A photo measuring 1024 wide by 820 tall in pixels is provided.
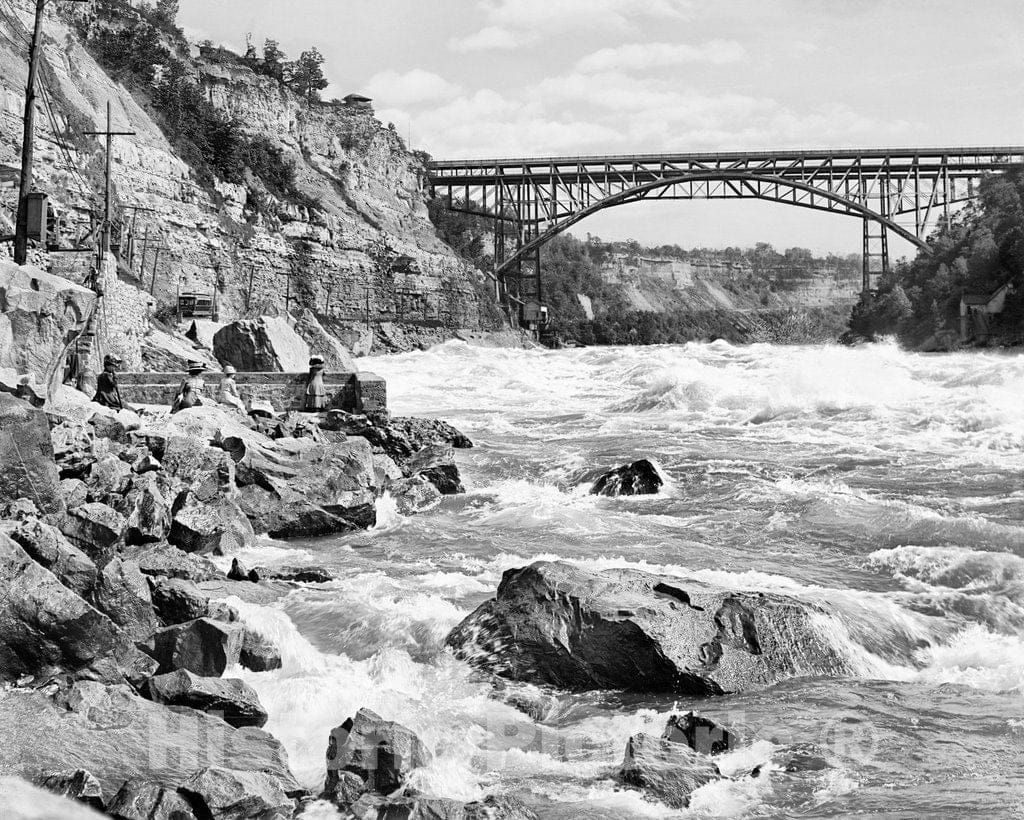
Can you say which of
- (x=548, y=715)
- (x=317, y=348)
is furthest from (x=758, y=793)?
(x=317, y=348)

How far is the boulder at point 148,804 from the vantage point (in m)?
4.79

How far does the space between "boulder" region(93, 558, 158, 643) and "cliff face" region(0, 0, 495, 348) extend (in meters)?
14.0

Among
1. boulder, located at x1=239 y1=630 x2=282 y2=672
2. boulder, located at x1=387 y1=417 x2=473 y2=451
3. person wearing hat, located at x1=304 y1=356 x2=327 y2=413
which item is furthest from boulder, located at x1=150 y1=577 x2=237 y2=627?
person wearing hat, located at x1=304 y1=356 x2=327 y2=413

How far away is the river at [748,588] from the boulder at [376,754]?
15 centimetres

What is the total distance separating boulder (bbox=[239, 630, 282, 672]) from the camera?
7.25m

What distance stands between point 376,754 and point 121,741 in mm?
1346

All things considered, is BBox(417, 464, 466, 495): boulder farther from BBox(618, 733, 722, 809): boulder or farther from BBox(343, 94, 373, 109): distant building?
BBox(343, 94, 373, 109): distant building

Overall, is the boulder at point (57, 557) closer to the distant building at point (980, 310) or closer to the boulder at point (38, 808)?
the boulder at point (38, 808)

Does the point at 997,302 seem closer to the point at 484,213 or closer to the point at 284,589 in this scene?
the point at 484,213

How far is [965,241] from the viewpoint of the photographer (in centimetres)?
5200

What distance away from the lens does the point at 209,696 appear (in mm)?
6191

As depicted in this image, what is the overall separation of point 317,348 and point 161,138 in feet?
56.3

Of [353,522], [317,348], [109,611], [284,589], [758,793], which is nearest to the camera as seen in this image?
[758,793]

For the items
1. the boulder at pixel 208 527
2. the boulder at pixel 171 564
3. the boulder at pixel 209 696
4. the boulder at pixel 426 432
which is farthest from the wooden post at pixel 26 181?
the boulder at pixel 209 696
